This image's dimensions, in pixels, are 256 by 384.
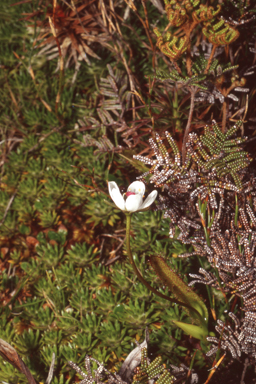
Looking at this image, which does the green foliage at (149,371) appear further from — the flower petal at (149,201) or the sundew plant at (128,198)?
the flower petal at (149,201)

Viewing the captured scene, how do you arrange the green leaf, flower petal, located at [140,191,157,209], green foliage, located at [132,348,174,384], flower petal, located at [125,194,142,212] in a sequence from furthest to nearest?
the green leaf < green foliage, located at [132,348,174,384] < flower petal, located at [140,191,157,209] < flower petal, located at [125,194,142,212]

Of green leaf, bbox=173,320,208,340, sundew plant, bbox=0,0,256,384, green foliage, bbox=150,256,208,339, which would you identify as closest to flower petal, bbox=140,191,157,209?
sundew plant, bbox=0,0,256,384

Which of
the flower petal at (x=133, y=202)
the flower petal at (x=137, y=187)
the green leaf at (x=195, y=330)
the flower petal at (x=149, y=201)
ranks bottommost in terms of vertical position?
the green leaf at (x=195, y=330)

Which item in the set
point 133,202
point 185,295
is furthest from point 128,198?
point 185,295

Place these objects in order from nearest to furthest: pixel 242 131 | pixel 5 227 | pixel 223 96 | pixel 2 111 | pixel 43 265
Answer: pixel 223 96, pixel 242 131, pixel 43 265, pixel 5 227, pixel 2 111

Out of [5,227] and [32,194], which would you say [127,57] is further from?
[5,227]

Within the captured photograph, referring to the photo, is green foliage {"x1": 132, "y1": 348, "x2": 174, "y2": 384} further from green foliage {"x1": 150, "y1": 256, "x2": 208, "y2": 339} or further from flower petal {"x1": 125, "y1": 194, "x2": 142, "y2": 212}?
flower petal {"x1": 125, "y1": 194, "x2": 142, "y2": 212}

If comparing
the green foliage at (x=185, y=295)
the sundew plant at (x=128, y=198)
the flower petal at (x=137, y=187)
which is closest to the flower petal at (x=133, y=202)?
the sundew plant at (x=128, y=198)

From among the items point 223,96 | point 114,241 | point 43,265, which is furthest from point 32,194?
point 223,96
